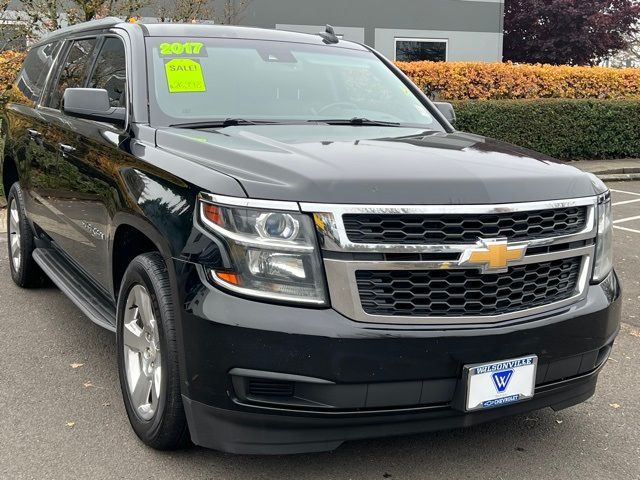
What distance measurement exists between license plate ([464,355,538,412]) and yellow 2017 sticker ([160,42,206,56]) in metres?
2.29

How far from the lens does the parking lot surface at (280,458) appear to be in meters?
3.02

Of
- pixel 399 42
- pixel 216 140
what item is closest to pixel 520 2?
pixel 399 42

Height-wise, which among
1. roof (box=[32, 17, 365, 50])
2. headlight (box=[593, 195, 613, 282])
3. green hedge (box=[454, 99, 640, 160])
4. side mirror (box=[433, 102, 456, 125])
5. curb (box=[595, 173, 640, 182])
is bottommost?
curb (box=[595, 173, 640, 182])

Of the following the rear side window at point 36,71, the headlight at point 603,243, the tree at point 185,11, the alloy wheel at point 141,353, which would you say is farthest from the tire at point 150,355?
the tree at point 185,11

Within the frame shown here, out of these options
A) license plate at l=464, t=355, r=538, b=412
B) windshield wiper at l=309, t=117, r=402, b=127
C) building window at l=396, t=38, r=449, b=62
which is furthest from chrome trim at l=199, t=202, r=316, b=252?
building window at l=396, t=38, r=449, b=62

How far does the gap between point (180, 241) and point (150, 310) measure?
1.51ft

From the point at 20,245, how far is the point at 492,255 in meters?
3.98

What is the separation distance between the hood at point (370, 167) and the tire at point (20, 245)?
2454 mm

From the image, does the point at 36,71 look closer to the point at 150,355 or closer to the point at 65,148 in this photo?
the point at 65,148

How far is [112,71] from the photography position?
405cm

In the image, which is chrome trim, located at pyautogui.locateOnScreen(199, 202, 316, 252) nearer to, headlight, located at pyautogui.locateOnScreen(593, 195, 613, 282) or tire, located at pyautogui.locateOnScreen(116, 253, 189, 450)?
tire, located at pyautogui.locateOnScreen(116, 253, 189, 450)

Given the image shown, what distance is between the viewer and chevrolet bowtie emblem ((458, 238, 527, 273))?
8.63 feet

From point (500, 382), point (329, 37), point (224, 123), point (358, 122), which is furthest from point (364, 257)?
point (329, 37)

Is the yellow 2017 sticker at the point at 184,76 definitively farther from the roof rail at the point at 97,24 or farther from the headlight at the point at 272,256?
the headlight at the point at 272,256
